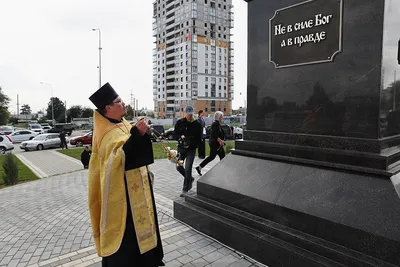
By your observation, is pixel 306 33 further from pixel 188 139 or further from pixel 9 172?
pixel 9 172

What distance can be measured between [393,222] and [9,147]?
24487 mm

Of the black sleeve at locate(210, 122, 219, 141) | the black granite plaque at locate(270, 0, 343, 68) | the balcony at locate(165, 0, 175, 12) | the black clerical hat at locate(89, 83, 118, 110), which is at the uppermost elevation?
the balcony at locate(165, 0, 175, 12)

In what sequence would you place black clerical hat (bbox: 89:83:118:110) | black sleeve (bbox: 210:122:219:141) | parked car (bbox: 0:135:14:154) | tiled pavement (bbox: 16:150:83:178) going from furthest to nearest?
parked car (bbox: 0:135:14:154), tiled pavement (bbox: 16:150:83:178), black sleeve (bbox: 210:122:219:141), black clerical hat (bbox: 89:83:118:110)

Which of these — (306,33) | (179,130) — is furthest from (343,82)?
(179,130)

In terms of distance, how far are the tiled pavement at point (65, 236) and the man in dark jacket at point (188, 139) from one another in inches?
21.7

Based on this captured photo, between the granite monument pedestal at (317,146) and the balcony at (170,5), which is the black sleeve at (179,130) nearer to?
the granite monument pedestal at (317,146)

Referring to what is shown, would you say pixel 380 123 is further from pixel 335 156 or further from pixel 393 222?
pixel 393 222

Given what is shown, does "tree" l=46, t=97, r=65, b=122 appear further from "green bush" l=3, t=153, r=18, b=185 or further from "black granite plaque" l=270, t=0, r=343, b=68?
"black granite plaque" l=270, t=0, r=343, b=68

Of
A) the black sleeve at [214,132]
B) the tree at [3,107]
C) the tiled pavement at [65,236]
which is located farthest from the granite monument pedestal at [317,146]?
the tree at [3,107]

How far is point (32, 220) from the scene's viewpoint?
4.88 m

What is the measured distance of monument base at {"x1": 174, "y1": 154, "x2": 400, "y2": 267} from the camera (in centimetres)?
267

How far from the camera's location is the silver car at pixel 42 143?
2244 centimetres

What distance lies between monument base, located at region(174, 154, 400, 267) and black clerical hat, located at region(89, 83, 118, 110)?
212 centimetres

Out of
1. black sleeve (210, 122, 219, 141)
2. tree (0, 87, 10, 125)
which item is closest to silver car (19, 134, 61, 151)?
A: black sleeve (210, 122, 219, 141)
